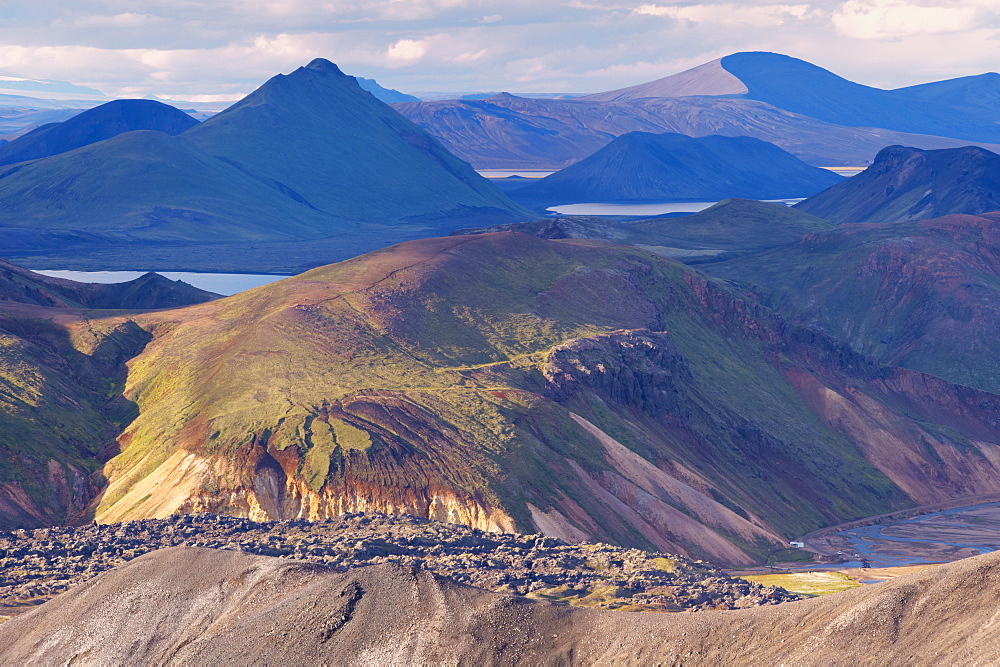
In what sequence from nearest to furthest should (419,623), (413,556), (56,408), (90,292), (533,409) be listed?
(419,623)
(413,556)
(56,408)
(533,409)
(90,292)

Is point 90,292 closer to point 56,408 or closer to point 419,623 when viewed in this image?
point 56,408

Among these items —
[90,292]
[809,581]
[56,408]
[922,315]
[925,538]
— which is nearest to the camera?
[809,581]

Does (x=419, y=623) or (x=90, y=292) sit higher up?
(x=90, y=292)

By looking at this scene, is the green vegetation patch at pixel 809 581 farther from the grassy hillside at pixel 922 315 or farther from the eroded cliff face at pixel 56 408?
the grassy hillside at pixel 922 315

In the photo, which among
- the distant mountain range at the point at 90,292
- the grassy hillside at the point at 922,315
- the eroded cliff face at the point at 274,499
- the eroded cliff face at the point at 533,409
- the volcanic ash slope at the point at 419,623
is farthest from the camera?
the grassy hillside at the point at 922,315

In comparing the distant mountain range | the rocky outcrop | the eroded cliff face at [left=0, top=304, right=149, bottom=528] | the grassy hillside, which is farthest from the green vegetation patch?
the grassy hillside

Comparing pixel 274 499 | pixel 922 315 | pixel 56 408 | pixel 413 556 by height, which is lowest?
pixel 922 315

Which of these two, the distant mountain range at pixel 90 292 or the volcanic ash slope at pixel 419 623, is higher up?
the distant mountain range at pixel 90 292

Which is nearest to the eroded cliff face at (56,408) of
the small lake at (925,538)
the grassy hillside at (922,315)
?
the small lake at (925,538)

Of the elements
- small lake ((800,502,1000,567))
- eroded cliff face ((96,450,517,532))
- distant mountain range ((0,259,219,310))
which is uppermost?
distant mountain range ((0,259,219,310))

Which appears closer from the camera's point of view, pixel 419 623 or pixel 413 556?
pixel 419 623

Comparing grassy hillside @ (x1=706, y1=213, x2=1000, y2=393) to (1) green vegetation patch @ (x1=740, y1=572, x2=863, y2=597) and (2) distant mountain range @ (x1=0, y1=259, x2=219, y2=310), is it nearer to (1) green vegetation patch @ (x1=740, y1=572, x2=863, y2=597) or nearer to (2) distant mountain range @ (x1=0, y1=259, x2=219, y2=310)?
(1) green vegetation patch @ (x1=740, y1=572, x2=863, y2=597)

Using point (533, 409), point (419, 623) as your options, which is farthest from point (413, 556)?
point (533, 409)
